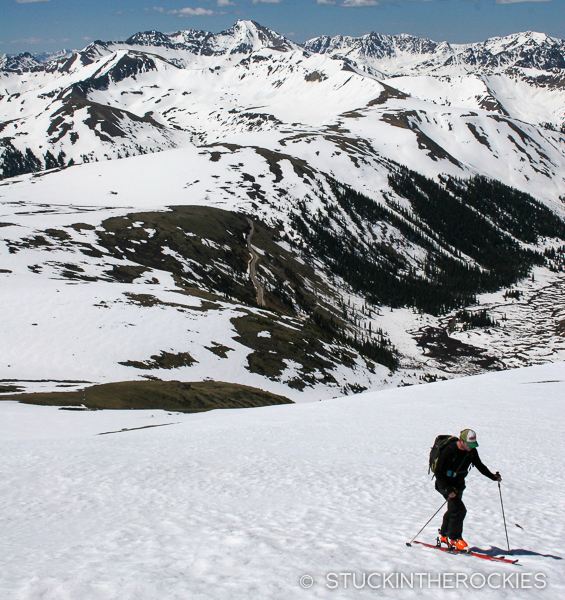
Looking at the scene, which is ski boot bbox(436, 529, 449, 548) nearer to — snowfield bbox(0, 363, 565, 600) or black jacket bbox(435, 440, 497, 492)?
snowfield bbox(0, 363, 565, 600)

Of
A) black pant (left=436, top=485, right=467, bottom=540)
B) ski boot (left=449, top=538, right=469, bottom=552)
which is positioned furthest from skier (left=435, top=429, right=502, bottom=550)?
ski boot (left=449, top=538, right=469, bottom=552)

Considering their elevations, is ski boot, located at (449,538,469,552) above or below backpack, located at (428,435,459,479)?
below

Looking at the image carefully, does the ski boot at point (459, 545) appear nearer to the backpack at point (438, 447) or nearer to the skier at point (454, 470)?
the skier at point (454, 470)

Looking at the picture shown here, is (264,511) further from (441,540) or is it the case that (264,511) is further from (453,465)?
(453,465)

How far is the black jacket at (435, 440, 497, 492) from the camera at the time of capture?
11.8m

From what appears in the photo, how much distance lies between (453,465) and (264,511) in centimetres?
587

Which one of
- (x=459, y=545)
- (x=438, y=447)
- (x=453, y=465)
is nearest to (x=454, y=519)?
(x=459, y=545)

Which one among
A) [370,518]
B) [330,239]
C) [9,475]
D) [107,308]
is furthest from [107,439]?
[330,239]

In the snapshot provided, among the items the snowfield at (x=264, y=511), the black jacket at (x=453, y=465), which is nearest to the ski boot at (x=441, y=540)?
the snowfield at (x=264, y=511)

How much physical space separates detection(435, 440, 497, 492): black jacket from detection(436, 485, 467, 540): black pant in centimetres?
20

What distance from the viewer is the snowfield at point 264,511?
9617mm

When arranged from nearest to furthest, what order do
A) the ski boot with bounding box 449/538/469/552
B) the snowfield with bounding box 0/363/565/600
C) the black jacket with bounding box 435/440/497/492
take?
the snowfield with bounding box 0/363/565/600 < the ski boot with bounding box 449/538/469/552 < the black jacket with bounding box 435/440/497/492

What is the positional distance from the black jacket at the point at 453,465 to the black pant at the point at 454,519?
0.20 meters

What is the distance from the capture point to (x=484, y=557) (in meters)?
10.8
